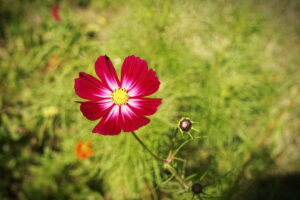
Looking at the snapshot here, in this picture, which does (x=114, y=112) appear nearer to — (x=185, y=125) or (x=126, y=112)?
(x=126, y=112)

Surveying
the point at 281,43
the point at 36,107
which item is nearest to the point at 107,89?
the point at 36,107

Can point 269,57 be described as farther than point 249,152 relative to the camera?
Yes


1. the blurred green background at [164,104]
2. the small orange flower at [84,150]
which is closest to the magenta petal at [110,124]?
the blurred green background at [164,104]

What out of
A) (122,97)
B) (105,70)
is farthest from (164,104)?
(105,70)

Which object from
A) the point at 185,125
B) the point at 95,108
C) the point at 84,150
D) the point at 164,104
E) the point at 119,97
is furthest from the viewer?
the point at 84,150

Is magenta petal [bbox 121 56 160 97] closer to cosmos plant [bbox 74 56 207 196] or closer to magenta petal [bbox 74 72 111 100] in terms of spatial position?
cosmos plant [bbox 74 56 207 196]

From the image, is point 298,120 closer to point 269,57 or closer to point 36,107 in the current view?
point 269,57
